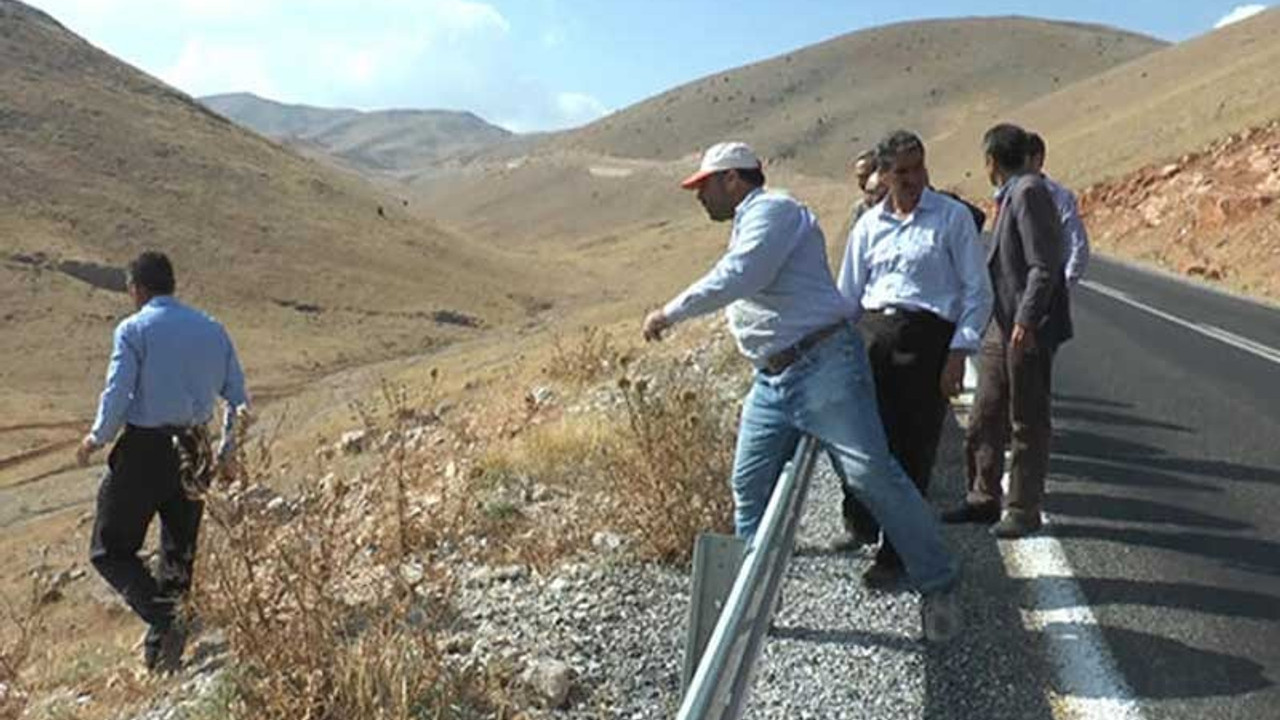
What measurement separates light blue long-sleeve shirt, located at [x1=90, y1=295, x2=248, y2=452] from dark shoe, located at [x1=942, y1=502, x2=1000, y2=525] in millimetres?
3420

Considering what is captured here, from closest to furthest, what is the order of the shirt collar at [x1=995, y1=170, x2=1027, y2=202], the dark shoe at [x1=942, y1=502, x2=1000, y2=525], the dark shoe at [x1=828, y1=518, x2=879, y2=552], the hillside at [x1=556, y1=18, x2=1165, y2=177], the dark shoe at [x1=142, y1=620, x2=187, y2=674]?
the dark shoe at [x1=828, y1=518, x2=879, y2=552], the shirt collar at [x1=995, y1=170, x2=1027, y2=202], the dark shoe at [x1=942, y1=502, x2=1000, y2=525], the dark shoe at [x1=142, y1=620, x2=187, y2=674], the hillside at [x1=556, y1=18, x2=1165, y2=177]

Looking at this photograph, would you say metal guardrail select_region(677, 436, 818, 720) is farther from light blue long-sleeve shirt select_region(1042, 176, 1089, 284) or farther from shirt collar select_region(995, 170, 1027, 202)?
light blue long-sleeve shirt select_region(1042, 176, 1089, 284)

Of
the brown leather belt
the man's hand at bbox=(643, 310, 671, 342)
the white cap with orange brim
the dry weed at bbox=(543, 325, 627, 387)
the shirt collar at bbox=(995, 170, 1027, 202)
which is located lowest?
the dry weed at bbox=(543, 325, 627, 387)

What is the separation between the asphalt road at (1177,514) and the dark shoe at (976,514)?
1.01 ft

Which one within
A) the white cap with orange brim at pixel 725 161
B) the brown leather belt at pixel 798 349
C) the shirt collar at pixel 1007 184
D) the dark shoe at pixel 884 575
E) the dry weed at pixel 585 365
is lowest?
the dry weed at pixel 585 365

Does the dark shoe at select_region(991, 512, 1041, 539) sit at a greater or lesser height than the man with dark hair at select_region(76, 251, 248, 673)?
lesser

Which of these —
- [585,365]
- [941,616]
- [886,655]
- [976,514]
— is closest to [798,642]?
[886,655]

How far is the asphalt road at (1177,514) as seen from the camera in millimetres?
4406

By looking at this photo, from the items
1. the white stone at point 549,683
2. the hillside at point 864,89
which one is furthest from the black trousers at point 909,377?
the hillside at point 864,89

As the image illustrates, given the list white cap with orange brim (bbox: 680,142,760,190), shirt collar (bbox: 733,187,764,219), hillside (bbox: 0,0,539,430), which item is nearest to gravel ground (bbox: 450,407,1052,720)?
A: shirt collar (bbox: 733,187,764,219)

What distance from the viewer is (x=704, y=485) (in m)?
5.91

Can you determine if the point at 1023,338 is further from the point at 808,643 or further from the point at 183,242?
Result: the point at 183,242

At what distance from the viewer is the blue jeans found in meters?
4.57

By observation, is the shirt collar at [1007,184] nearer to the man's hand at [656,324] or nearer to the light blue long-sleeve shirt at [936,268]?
the light blue long-sleeve shirt at [936,268]
